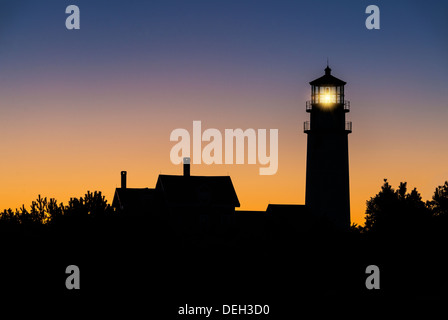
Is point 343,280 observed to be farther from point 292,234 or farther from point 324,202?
point 324,202

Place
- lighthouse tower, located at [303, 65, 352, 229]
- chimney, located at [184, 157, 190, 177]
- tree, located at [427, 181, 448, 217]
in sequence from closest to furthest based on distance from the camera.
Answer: lighthouse tower, located at [303, 65, 352, 229]
chimney, located at [184, 157, 190, 177]
tree, located at [427, 181, 448, 217]

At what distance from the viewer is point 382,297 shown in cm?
5031

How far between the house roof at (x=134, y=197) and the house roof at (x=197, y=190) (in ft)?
3.69

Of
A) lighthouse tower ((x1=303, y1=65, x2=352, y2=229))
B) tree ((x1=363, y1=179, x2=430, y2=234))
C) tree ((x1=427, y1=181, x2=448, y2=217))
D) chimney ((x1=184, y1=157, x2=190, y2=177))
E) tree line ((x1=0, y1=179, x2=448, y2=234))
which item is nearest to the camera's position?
tree line ((x1=0, y1=179, x2=448, y2=234))

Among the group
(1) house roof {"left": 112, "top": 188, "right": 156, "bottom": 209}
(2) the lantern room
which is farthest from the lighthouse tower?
(1) house roof {"left": 112, "top": 188, "right": 156, "bottom": 209}

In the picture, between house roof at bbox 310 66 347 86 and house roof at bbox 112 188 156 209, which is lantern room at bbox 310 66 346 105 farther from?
house roof at bbox 112 188 156 209

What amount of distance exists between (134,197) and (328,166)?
16.3 meters

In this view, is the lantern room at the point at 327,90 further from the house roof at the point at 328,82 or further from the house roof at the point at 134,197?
the house roof at the point at 134,197

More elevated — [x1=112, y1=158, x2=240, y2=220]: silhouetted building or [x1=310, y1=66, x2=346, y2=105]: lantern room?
[x1=310, y1=66, x2=346, y2=105]: lantern room

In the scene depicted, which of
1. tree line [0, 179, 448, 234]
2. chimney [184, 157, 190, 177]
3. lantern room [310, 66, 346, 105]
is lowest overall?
tree line [0, 179, 448, 234]

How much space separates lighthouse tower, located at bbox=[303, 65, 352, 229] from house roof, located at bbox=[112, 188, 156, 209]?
12801mm

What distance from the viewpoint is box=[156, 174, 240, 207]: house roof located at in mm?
74000

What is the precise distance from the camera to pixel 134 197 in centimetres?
7738

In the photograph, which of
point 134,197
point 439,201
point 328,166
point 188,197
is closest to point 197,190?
point 188,197
